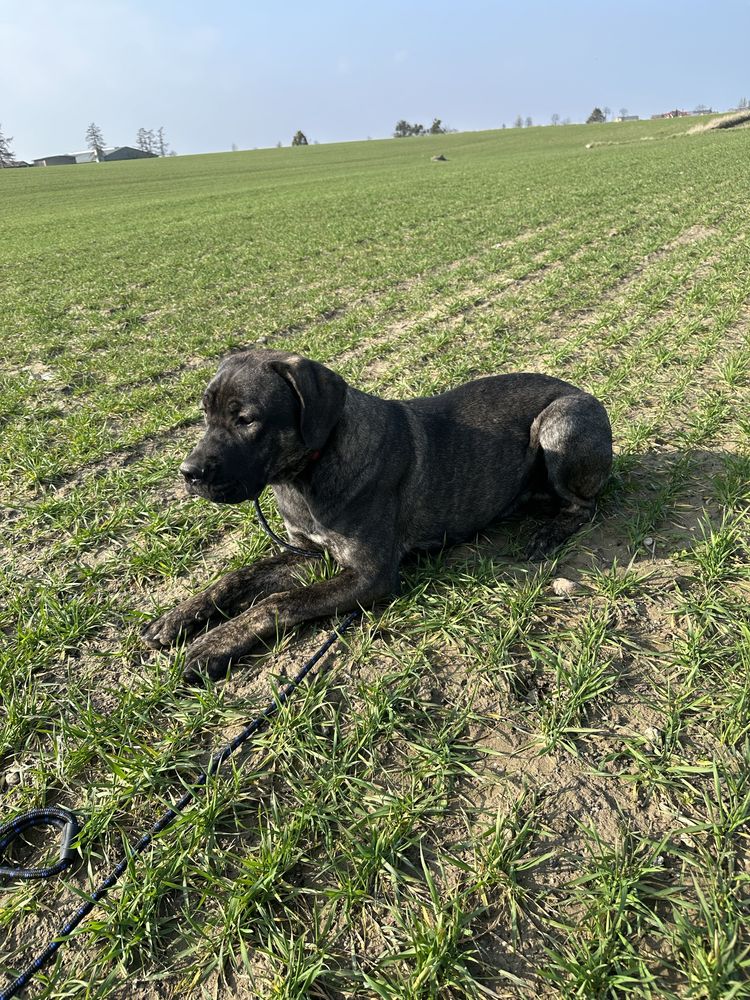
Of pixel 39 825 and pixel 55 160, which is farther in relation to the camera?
pixel 55 160

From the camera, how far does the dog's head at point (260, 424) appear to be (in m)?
3.00

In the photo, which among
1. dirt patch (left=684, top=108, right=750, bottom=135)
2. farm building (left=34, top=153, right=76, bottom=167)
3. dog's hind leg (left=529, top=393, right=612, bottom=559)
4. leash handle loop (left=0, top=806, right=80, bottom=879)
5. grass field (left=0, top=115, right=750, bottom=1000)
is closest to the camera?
grass field (left=0, top=115, right=750, bottom=1000)

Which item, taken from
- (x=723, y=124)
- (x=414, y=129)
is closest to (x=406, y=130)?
(x=414, y=129)

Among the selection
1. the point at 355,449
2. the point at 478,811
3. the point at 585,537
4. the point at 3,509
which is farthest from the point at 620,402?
the point at 3,509

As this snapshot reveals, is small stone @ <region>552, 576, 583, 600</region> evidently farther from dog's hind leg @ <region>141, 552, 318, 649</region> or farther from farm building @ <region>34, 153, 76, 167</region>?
farm building @ <region>34, 153, 76, 167</region>

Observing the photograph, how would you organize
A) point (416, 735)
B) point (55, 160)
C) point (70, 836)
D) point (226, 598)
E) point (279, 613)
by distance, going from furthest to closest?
point (55, 160) → point (226, 598) → point (279, 613) → point (416, 735) → point (70, 836)

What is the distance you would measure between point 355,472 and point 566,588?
1414 mm

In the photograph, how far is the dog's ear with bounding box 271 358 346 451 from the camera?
121 inches

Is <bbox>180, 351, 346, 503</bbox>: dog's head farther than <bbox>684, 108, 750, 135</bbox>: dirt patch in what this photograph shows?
No

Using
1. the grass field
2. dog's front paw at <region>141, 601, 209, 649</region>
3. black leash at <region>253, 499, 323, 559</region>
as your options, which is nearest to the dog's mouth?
black leash at <region>253, 499, 323, 559</region>

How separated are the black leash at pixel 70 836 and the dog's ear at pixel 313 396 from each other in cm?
136

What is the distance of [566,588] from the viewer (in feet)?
11.0

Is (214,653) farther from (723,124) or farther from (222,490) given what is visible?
(723,124)

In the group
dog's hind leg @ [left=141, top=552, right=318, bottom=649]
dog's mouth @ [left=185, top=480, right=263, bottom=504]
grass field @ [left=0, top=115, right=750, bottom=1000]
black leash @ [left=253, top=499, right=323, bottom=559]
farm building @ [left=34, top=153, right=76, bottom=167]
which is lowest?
grass field @ [left=0, top=115, right=750, bottom=1000]
